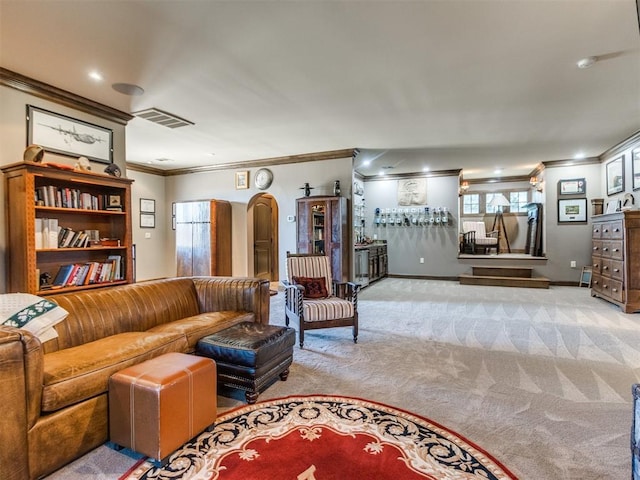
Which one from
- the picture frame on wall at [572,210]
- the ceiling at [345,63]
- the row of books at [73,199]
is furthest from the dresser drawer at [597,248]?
the row of books at [73,199]

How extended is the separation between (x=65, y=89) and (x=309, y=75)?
2.54 metres

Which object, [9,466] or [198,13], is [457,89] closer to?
[198,13]

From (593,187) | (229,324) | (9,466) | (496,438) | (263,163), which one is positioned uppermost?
(263,163)

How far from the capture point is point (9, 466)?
1441 millimetres

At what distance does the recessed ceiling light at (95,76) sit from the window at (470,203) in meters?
9.17

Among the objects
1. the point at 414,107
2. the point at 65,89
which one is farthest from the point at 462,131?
the point at 65,89

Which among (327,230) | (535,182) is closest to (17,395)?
(327,230)

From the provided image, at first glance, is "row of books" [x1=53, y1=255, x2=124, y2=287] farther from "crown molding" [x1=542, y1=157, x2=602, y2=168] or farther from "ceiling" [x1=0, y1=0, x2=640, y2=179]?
"crown molding" [x1=542, y1=157, x2=602, y2=168]

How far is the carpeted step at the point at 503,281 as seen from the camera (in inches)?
274

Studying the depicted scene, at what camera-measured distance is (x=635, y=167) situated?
17.6 ft

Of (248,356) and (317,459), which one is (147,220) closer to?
(248,356)

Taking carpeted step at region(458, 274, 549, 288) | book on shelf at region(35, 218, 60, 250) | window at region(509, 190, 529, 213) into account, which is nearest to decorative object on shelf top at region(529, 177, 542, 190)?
window at region(509, 190, 529, 213)

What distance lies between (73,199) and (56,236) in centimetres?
41

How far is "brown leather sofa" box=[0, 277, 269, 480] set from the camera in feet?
4.86
